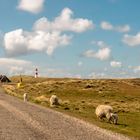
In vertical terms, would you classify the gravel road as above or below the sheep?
below

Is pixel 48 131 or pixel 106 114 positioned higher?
pixel 106 114

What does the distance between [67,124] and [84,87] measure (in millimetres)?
69107

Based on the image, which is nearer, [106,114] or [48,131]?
[48,131]

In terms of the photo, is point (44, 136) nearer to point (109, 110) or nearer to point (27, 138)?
point (27, 138)

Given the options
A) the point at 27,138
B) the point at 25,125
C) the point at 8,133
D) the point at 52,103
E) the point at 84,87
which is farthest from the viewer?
the point at 84,87

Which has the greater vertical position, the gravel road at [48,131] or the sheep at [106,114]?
the sheep at [106,114]

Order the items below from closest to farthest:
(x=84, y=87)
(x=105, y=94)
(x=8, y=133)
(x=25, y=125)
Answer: (x=8, y=133)
(x=25, y=125)
(x=105, y=94)
(x=84, y=87)

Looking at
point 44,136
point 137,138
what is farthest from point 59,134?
point 137,138

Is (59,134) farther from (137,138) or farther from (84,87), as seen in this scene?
(84,87)

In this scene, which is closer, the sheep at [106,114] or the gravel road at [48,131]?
the gravel road at [48,131]

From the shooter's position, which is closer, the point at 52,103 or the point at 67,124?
the point at 67,124

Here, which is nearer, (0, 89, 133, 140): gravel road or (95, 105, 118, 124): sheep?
(0, 89, 133, 140): gravel road

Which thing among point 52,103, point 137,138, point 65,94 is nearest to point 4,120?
point 137,138

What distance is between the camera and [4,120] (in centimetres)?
3300
